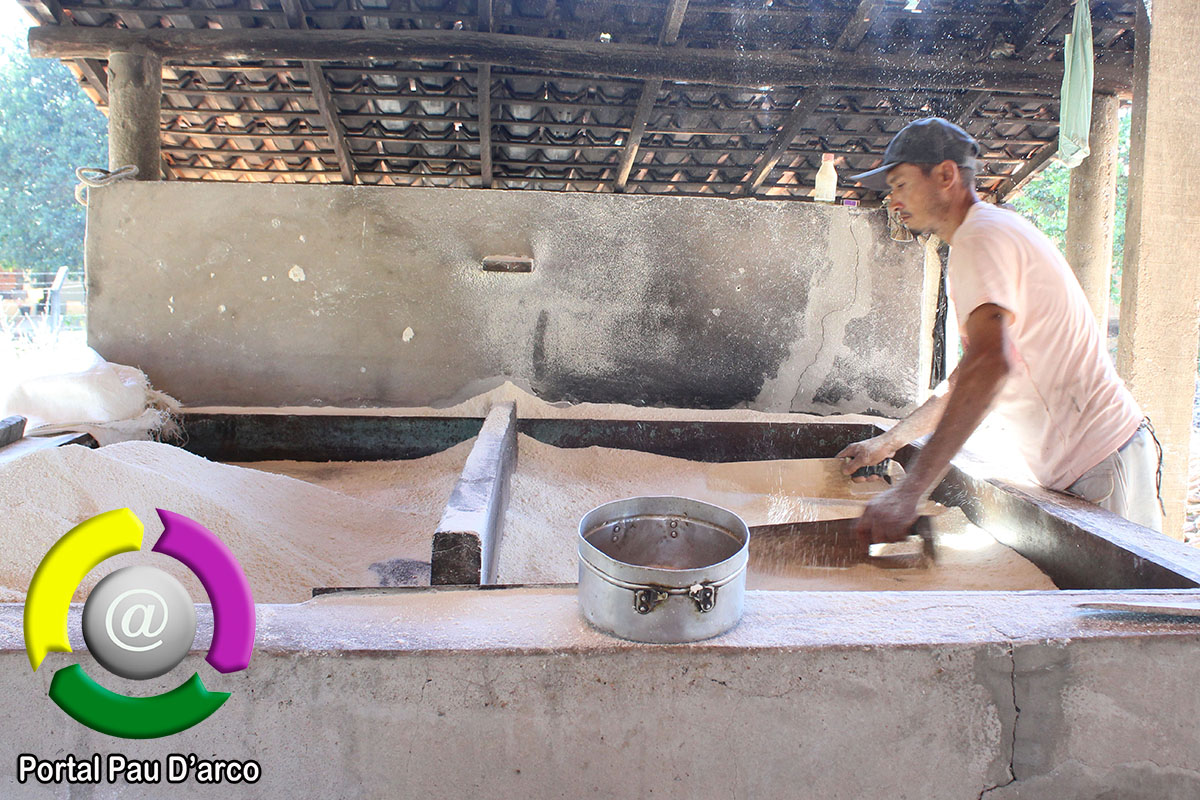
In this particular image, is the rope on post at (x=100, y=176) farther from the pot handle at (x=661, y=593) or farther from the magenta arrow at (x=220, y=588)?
the pot handle at (x=661, y=593)

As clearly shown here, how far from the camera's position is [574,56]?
5.29 m

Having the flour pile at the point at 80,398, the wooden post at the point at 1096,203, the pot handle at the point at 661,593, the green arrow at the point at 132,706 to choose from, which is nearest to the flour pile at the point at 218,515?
the green arrow at the point at 132,706

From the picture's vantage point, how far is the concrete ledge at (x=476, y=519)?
5.17 ft

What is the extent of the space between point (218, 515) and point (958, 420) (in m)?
2.08

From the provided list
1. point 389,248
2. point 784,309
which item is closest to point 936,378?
point 784,309

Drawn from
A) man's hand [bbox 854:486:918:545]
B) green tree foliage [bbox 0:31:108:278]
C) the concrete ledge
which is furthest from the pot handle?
green tree foliage [bbox 0:31:108:278]

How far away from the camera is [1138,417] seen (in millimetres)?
2127

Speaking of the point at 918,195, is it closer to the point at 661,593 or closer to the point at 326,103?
the point at 661,593

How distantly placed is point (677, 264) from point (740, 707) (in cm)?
287

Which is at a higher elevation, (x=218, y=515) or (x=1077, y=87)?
(x=1077, y=87)

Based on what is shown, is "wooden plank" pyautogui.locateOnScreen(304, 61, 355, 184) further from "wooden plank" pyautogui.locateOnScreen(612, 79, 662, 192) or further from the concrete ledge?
the concrete ledge

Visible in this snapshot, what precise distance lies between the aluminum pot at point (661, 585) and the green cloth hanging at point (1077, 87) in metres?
4.77

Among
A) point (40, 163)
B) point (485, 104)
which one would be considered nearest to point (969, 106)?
point (485, 104)

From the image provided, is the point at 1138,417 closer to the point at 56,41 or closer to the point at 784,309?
the point at 784,309
